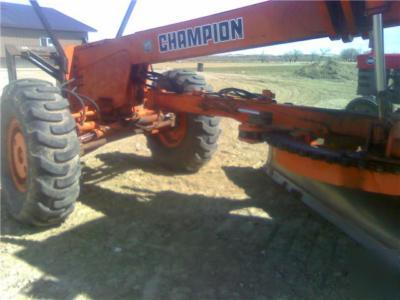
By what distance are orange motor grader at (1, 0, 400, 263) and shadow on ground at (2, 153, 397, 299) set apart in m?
0.37

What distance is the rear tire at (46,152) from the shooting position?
3.81m

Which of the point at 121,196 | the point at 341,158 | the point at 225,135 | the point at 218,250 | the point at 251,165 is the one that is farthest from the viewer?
the point at 225,135

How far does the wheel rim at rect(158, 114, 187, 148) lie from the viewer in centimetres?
556

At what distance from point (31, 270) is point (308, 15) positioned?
101 inches

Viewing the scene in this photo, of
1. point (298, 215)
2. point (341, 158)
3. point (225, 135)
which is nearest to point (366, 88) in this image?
point (225, 135)

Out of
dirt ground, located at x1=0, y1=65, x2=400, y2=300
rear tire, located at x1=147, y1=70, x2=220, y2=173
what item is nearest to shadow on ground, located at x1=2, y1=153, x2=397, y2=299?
dirt ground, located at x1=0, y1=65, x2=400, y2=300

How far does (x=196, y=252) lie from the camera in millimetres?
3602

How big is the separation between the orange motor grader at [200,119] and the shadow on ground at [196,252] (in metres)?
0.37

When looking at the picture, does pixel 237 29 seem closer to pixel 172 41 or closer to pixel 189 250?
pixel 172 41

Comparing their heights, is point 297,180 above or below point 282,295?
above

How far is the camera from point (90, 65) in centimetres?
507

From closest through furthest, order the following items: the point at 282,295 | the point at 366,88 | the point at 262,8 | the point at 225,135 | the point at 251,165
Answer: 1. the point at 282,295
2. the point at 262,8
3. the point at 251,165
4. the point at 225,135
5. the point at 366,88

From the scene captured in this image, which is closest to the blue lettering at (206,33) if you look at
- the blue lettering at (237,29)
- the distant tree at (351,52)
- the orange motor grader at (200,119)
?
the orange motor grader at (200,119)

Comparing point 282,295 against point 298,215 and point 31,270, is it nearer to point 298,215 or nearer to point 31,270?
point 298,215
